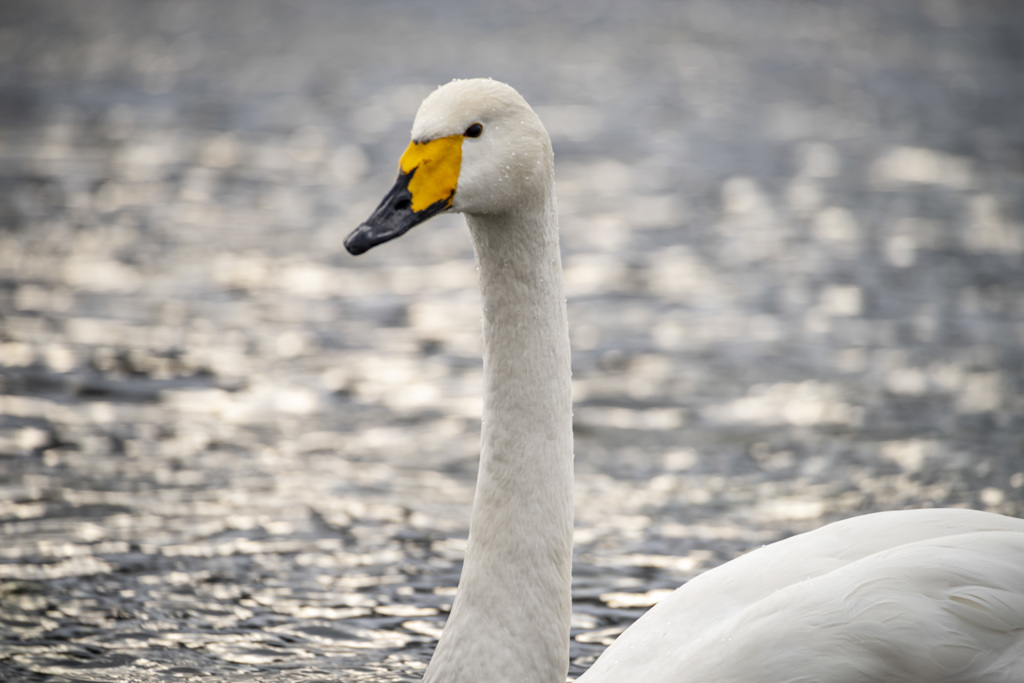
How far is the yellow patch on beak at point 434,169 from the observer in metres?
3.69

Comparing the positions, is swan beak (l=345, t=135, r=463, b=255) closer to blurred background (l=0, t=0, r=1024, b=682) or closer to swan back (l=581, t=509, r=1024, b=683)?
swan back (l=581, t=509, r=1024, b=683)

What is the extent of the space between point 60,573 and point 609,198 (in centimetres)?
880

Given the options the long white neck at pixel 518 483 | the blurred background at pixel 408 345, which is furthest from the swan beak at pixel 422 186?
the blurred background at pixel 408 345

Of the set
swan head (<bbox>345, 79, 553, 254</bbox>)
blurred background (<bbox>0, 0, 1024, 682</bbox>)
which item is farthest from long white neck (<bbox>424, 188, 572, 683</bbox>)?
blurred background (<bbox>0, 0, 1024, 682</bbox>)

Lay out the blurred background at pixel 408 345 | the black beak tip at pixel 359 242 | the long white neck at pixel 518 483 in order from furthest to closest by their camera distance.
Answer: the blurred background at pixel 408 345 < the long white neck at pixel 518 483 < the black beak tip at pixel 359 242

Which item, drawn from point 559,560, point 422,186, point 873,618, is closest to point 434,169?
point 422,186

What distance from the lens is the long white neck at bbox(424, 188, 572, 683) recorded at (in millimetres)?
3828

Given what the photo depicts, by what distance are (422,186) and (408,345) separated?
5600mm

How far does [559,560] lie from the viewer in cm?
393

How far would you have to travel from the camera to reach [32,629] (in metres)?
4.96

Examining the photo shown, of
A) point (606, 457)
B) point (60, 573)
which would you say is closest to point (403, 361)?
point (606, 457)

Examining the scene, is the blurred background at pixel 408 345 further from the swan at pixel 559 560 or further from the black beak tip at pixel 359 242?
the black beak tip at pixel 359 242

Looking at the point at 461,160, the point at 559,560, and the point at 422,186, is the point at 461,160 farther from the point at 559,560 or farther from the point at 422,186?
the point at 559,560

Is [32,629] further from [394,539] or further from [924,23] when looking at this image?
[924,23]
